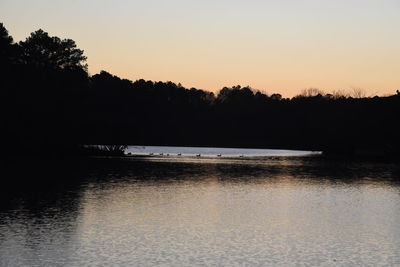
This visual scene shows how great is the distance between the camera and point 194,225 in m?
28.0

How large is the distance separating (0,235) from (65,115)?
79.0 metres

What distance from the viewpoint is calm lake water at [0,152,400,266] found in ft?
67.4

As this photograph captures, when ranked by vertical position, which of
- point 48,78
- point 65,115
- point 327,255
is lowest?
point 327,255

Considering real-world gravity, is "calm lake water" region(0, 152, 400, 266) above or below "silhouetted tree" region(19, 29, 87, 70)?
below

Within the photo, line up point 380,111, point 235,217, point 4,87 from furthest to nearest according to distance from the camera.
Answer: point 380,111, point 4,87, point 235,217

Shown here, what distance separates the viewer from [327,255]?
2147cm

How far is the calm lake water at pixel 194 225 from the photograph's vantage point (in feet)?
67.4

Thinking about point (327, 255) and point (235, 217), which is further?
point (235, 217)

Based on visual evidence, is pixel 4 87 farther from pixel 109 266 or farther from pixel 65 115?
pixel 109 266

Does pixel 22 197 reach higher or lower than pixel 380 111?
lower

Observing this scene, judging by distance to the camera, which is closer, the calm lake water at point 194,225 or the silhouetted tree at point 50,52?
the calm lake water at point 194,225

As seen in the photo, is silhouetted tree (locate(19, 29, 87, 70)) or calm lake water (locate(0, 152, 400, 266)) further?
silhouetted tree (locate(19, 29, 87, 70))

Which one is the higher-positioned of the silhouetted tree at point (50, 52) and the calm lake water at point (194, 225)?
the silhouetted tree at point (50, 52)

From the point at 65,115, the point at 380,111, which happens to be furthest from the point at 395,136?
the point at 65,115
